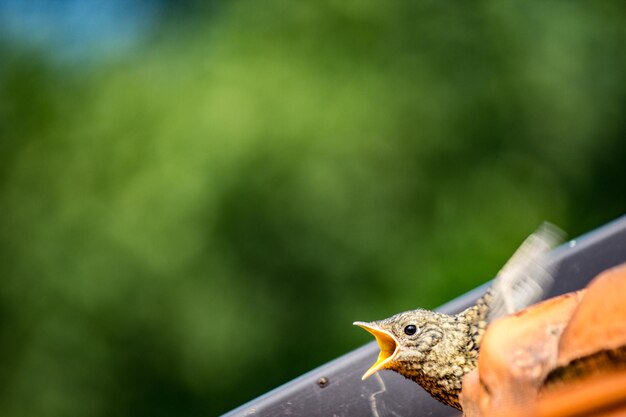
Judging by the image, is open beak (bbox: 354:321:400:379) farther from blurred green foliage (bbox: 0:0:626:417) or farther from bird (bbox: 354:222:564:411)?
blurred green foliage (bbox: 0:0:626:417)

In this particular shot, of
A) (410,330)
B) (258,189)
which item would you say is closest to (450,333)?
(410,330)

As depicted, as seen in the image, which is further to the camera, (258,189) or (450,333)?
(258,189)

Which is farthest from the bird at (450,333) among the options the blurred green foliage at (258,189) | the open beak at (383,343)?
the blurred green foliage at (258,189)

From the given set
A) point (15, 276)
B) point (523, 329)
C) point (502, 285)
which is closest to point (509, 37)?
point (15, 276)

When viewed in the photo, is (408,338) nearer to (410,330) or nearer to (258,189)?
(410,330)

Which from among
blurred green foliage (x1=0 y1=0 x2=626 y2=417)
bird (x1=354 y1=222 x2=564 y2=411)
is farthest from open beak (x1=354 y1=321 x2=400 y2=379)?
blurred green foliage (x1=0 y1=0 x2=626 y2=417)

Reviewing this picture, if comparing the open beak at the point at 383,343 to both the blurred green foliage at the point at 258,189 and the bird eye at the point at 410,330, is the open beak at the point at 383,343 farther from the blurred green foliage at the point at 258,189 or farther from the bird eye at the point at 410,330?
the blurred green foliage at the point at 258,189
